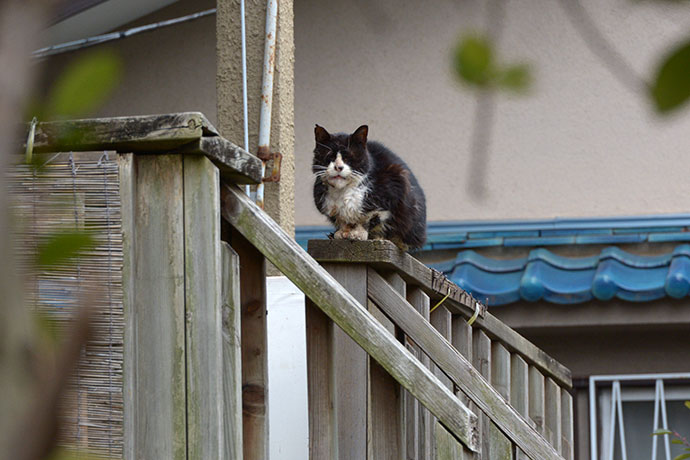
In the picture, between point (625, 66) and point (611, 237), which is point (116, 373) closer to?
point (625, 66)

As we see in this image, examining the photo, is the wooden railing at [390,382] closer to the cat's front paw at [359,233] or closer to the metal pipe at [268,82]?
the cat's front paw at [359,233]

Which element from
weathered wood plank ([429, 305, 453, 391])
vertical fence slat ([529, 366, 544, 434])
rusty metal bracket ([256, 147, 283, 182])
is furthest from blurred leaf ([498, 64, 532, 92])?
vertical fence slat ([529, 366, 544, 434])

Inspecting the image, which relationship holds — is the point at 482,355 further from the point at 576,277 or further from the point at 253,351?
the point at 253,351

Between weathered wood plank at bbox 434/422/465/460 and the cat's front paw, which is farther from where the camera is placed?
the cat's front paw

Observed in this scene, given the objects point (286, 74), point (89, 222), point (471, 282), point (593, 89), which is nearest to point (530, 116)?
point (593, 89)

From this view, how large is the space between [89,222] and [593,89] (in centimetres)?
395

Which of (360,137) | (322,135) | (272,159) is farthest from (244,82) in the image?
(360,137)

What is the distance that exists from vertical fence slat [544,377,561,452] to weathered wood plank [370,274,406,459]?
1.75m

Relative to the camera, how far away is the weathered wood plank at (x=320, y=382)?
1.86 metres

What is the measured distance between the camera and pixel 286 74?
327 centimetres

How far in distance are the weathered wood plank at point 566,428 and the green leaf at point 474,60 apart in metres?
3.56

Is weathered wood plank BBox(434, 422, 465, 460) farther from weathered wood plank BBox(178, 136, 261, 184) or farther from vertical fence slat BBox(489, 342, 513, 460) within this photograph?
vertical fence slat BBox(489, 342, 513, 460)

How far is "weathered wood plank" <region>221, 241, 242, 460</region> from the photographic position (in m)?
1.55

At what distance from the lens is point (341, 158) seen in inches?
109
